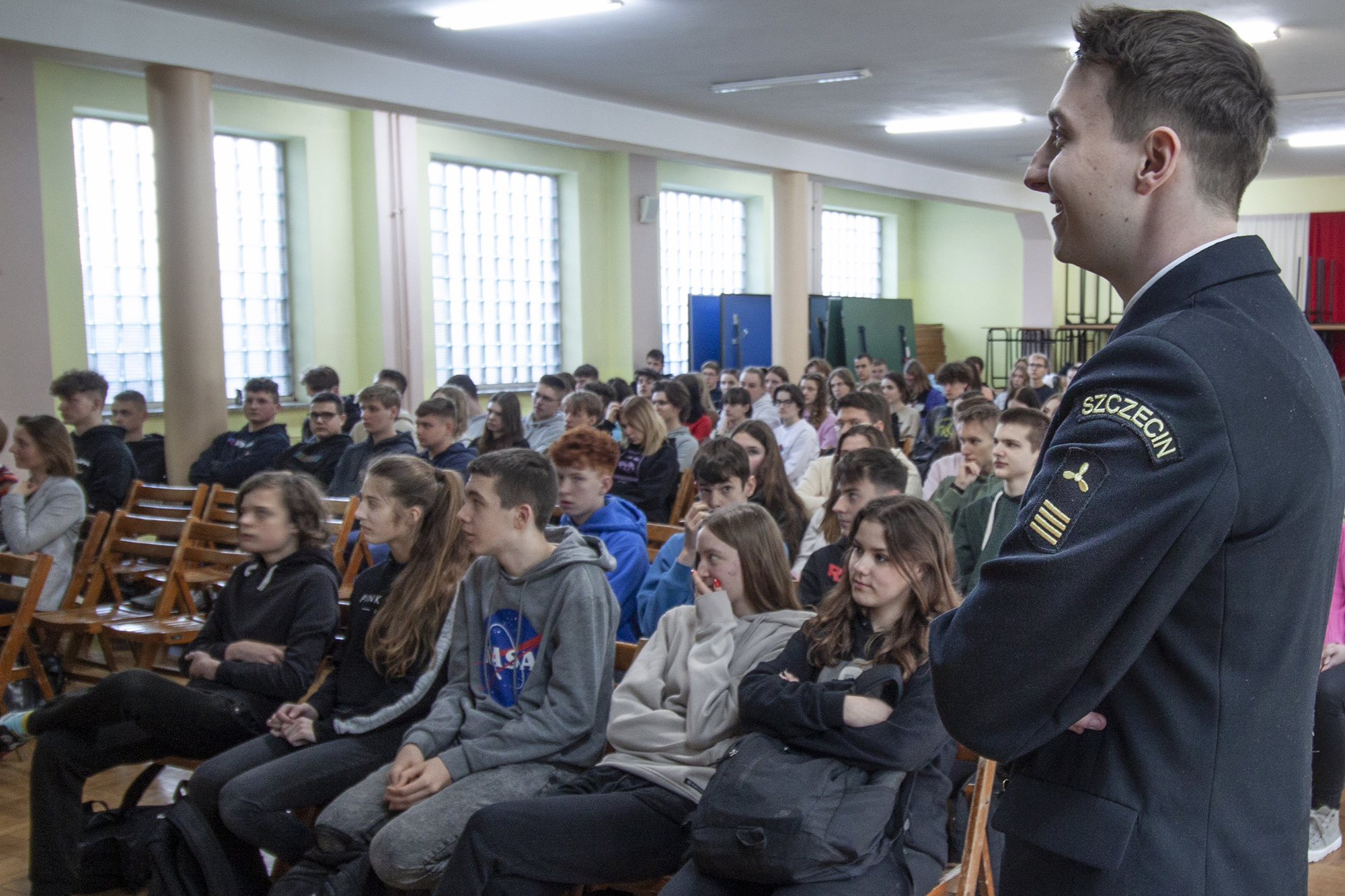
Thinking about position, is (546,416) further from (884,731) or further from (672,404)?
(884,731)

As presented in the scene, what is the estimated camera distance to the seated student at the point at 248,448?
596cm

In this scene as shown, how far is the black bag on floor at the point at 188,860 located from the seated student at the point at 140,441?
4288 mm

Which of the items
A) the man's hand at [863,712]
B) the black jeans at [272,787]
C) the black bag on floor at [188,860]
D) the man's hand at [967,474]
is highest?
the man's hand at [967,474]

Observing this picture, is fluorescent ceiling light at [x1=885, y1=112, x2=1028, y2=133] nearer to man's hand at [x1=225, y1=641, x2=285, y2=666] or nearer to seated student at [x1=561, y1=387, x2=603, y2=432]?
seated student at [x1=561, y1=387, x2=603, y2=432]

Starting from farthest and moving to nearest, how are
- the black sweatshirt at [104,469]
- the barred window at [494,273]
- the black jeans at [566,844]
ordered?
the barred window at [494,273] → the black sweatshirt at [104,469] → the black jeans at [566,844]

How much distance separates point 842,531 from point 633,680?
1.47 metres

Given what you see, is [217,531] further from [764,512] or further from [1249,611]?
[1249,611]

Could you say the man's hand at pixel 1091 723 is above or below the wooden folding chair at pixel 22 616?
above

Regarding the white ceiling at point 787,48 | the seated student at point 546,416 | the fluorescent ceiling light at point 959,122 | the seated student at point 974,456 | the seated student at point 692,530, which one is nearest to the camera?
the seated student at point 692,530

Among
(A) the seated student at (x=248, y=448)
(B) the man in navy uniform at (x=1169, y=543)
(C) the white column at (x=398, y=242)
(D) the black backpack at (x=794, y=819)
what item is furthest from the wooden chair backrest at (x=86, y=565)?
(C) the white column at (x=398, y=242)

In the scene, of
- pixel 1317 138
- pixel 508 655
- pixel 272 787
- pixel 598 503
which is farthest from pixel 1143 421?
pixel 1317 138

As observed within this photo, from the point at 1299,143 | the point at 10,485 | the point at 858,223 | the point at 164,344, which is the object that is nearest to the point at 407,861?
the point at 10,485

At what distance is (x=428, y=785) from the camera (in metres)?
2.38

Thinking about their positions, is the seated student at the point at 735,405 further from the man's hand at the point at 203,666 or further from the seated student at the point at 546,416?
the man's hand at the point at 203,666
